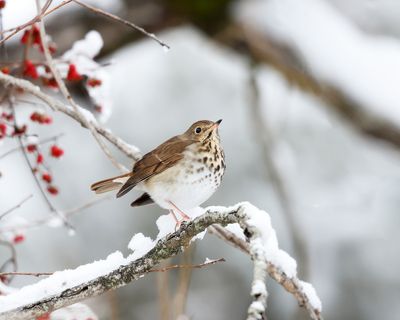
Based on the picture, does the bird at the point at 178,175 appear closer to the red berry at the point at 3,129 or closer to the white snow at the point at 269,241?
the red berry at the point at 3,129

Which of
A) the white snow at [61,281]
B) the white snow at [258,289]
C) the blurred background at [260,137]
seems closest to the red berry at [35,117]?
the white snow at [61,281]

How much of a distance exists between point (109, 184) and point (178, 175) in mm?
342

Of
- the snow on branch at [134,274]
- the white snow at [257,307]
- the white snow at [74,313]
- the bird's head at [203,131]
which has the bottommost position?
the white snow at [257,307]

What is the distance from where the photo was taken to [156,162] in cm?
313

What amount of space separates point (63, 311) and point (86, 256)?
3355 mm

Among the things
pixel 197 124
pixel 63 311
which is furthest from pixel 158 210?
pixel 63 311

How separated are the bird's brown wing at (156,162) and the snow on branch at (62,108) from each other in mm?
50

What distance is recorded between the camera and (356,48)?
5.41 m

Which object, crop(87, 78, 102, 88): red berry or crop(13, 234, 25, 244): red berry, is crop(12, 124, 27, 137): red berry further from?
crop(13, 234, 25, 244): red berry

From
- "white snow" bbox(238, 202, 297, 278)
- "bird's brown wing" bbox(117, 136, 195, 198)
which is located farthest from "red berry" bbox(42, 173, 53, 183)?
"white snow" bbox(238, 202, 297, 278)

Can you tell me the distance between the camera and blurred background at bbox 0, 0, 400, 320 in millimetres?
5293

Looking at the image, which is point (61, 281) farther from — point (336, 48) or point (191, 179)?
point (336, 48)

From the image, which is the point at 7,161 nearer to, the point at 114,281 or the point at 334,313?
the point at 334,313

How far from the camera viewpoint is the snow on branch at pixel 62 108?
2770mm
